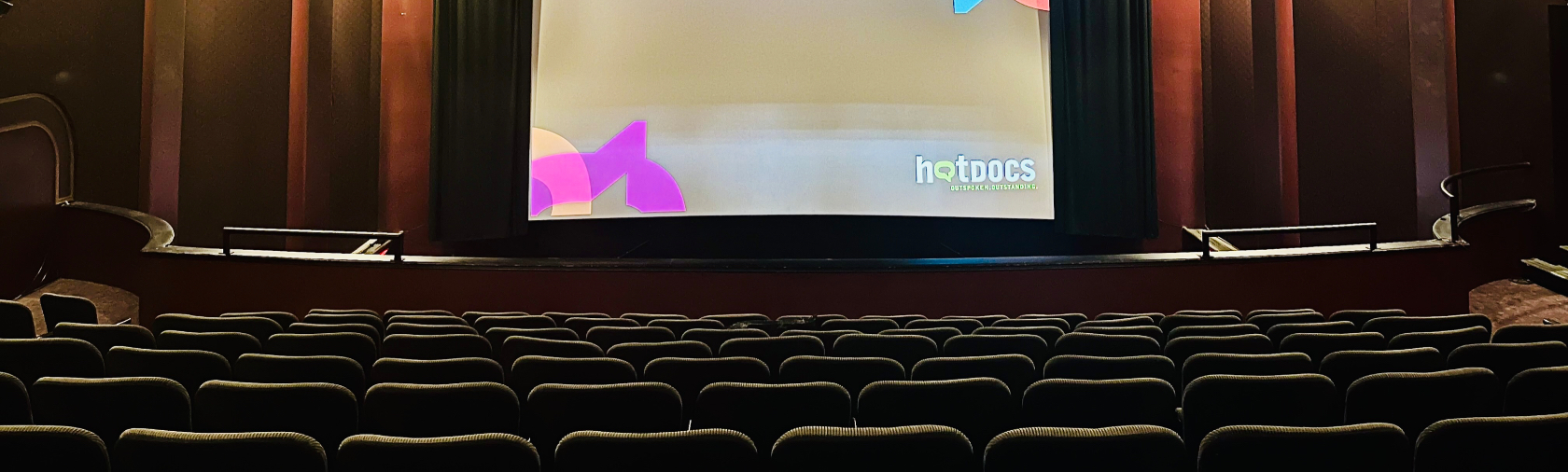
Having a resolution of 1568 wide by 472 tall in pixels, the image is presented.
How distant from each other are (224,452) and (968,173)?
7.64 metres

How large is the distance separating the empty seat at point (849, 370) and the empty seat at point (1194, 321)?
7.49 ft

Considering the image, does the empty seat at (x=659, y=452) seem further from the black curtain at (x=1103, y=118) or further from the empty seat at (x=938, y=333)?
the black curtain at (x=1103, y=118)

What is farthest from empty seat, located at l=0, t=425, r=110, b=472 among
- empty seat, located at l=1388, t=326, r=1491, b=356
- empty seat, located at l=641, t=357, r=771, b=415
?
empty seat, located at l=1388, t=326, r=1491, b=356

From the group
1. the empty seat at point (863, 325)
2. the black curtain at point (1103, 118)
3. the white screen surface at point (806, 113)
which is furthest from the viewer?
the black curtain at point (1103, 118)

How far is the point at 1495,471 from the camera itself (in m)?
2.02

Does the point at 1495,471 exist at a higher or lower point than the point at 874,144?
lower

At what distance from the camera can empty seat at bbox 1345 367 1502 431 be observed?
8.58 ft

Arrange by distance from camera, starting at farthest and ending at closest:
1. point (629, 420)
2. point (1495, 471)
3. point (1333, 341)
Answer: point (1333, 341), point (629, 420), point (1495, 471)

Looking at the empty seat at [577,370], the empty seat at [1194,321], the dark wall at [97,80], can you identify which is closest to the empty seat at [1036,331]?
the empty seat at [1194,321]

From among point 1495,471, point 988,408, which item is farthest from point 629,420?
point 1495,471

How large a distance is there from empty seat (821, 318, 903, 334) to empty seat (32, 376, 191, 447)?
3.05 metres

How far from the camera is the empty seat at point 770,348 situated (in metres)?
3.68

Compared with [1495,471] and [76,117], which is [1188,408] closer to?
[1495,471]

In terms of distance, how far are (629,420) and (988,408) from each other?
1012 millimetres
